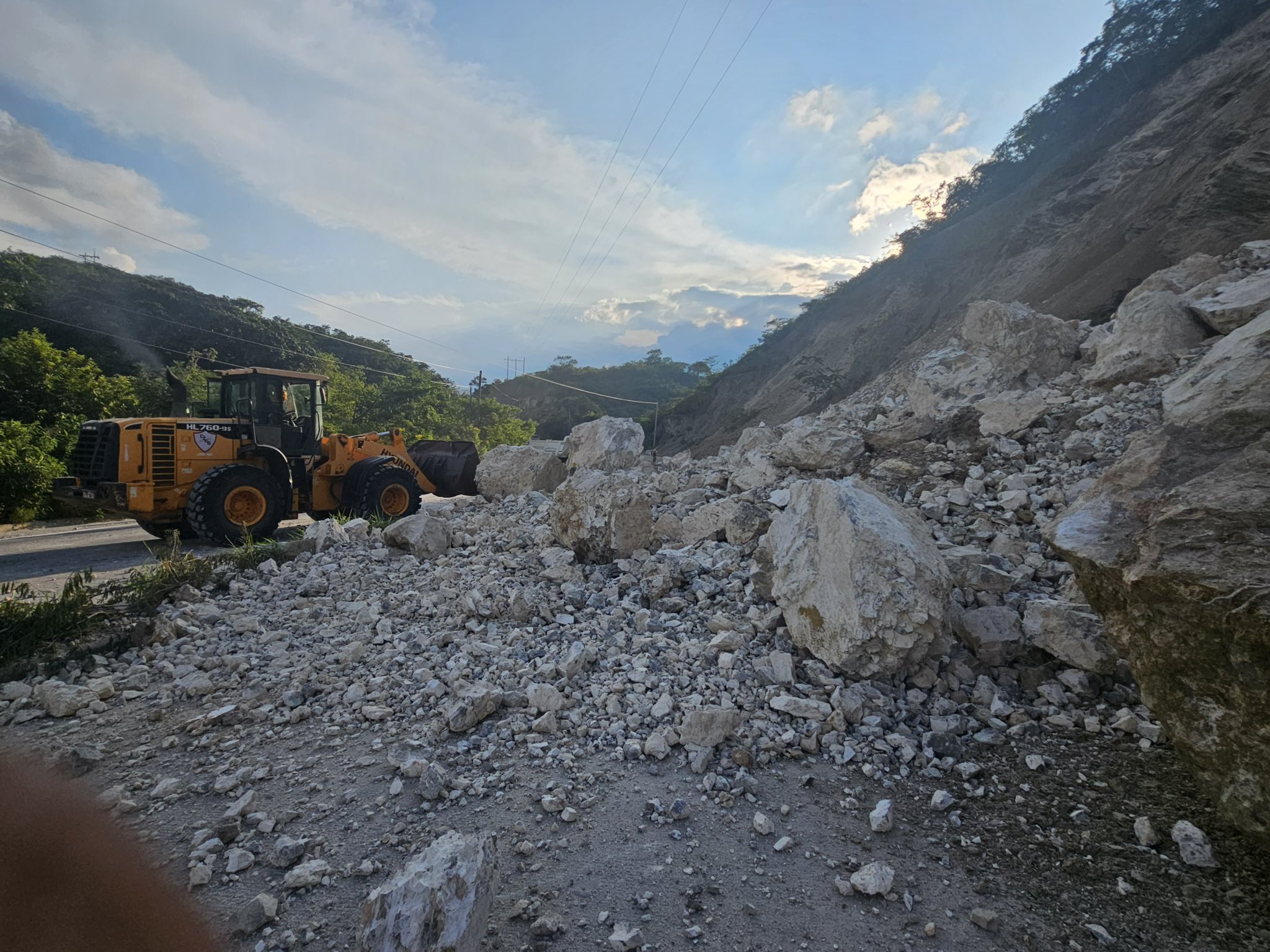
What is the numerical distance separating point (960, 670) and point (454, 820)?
277cm

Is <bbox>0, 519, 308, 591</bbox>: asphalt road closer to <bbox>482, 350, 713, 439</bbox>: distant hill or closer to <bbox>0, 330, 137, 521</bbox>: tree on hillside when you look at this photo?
<bbox>0, 330, 137, 521</bbox>: tree on hillside

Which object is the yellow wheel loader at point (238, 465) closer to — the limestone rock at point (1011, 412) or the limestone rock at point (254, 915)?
the limestone rock at point (254, 915)

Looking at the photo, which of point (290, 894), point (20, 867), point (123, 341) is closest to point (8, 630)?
point (20, 867)

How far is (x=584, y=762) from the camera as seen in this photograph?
305 cm

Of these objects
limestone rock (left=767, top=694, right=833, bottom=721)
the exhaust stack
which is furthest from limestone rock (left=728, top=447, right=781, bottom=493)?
the exhaust stack

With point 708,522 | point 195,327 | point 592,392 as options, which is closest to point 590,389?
point 592,392

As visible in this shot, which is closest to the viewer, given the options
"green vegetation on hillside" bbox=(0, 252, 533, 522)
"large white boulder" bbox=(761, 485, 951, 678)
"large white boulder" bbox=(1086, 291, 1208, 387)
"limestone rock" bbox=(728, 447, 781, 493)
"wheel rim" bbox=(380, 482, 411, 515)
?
"large white boulder" bbox=(761, 485, 951, 678)

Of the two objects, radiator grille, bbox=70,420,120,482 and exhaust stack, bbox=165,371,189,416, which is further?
exhaust stack, bbox=165,371,189,416

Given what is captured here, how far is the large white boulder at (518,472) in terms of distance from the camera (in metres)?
8.99

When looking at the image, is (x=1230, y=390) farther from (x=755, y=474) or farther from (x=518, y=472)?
(x=518, y=472)

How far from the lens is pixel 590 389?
63.8 metres

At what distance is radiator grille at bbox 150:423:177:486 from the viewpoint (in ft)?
25.4

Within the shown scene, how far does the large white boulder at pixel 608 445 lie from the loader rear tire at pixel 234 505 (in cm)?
403

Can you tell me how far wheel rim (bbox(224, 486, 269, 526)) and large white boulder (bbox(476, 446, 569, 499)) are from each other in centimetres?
294
